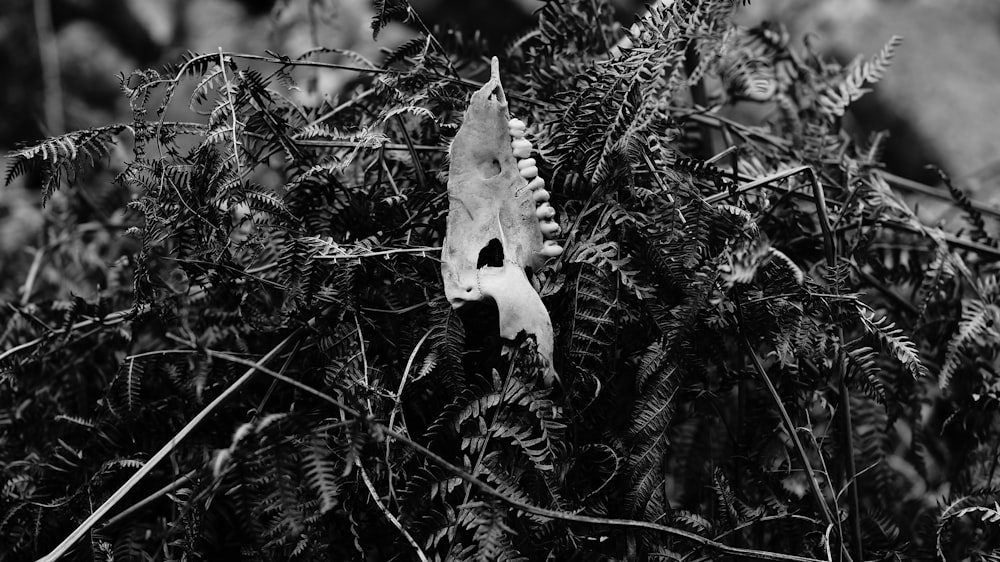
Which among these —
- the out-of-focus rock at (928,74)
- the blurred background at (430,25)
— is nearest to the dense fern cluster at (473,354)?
the blurred background at (430,25)

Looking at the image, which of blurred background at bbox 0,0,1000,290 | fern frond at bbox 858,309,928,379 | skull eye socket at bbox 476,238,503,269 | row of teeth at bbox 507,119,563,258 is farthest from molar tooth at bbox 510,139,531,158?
blurred background at bbox 0,0,1000,290

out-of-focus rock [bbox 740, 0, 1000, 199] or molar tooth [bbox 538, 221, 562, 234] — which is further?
out-of-focus rock [bbox 740, 0, 1000, 199]

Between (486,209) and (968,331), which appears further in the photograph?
(968,331)

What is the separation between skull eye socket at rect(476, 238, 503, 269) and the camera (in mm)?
835

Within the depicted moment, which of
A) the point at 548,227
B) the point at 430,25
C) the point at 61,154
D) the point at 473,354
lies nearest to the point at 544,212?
the point at 548,227

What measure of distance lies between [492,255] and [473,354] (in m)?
0.12

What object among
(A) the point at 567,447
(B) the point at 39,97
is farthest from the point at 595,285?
(B) the point at 39,97

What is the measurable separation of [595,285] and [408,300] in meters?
0.23

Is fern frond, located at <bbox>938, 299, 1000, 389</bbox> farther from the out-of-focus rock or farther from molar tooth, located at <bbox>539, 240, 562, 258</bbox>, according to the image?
the out-of-focus rock

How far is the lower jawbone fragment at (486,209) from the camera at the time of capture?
0.79 meters

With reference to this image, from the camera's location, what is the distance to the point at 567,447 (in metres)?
0.81

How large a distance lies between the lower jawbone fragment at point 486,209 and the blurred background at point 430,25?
4.82 ft

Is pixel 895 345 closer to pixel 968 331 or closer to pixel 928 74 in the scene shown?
pixel 968 331

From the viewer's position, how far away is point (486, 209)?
81cm
